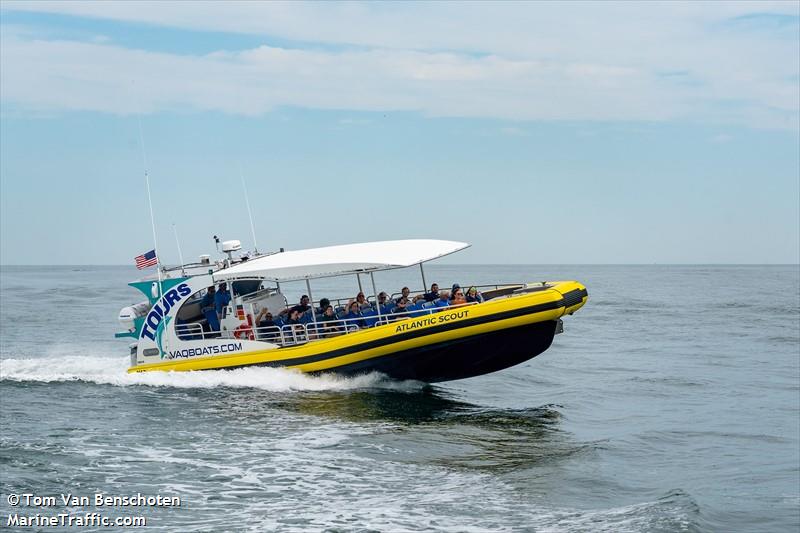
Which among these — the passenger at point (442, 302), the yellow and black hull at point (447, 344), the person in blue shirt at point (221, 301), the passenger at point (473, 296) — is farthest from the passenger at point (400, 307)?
the person in blue shirt at point (221, 301)

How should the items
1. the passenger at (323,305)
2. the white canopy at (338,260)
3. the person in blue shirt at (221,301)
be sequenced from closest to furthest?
the white canopy at (338,260) → the passenger at (323,305) → the person in blue shirt at (221,301)

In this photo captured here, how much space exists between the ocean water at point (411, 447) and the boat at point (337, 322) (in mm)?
484

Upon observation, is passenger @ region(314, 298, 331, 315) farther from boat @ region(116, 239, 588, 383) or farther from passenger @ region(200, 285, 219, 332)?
passenger @ region(200, 285, 219, 332)

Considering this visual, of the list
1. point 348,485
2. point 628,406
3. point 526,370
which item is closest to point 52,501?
point 348,485

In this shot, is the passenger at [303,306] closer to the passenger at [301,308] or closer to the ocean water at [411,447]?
the passenger at [301,308]

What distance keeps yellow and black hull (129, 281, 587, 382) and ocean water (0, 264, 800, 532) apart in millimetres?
387

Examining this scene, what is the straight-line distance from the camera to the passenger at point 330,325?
18.0 meters

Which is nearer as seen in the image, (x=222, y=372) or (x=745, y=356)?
(x=222, y=372)

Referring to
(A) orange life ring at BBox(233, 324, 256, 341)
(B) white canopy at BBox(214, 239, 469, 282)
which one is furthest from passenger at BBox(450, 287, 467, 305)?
(A) orange life ring at BBox(233, 324, 256, 341)

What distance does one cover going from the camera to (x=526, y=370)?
2559cm

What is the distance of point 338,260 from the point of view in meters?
17.6

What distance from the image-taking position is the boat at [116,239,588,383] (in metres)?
16.9

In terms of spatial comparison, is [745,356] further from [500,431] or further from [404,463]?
[404,463]

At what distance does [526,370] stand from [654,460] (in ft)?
37.2
